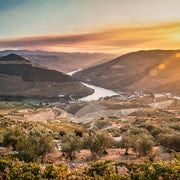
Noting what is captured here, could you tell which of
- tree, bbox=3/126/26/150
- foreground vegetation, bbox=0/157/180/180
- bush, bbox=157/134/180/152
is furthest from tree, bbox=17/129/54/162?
bush, bbox=157/134/180/152

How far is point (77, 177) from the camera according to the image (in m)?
30.4

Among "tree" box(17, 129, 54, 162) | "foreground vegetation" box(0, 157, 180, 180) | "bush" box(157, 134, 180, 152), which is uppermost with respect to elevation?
"foreground vegetation" box(0, 157, 180, 180)

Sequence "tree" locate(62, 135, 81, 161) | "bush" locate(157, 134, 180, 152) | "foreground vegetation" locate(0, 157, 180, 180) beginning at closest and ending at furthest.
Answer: "foreground vegetation" locate(0, 157, 180, 180)
"tree" locate(62, 135, 81, 161)
"bush" locate(157, 134, 180, 152)

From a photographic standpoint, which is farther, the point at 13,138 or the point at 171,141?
the point at 171,141

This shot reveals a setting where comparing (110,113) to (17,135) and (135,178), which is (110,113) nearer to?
(17,135)

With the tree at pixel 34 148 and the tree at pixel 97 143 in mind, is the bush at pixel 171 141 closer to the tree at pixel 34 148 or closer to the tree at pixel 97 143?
the tree at pixel 97 143

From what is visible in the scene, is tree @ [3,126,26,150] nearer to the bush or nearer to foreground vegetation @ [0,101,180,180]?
foreground vegetation @ [0,101,180,180]

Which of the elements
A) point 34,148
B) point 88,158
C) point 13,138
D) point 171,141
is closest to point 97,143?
point 88,158

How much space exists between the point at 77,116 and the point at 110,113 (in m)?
17.6

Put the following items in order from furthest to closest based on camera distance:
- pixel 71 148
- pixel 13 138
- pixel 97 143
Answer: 1. pixel 13 138
2. pixel 97 143
3. pixel 71 148

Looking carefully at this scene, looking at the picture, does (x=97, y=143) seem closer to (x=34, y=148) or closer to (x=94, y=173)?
(x=34, y=148)

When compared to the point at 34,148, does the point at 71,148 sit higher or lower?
lower

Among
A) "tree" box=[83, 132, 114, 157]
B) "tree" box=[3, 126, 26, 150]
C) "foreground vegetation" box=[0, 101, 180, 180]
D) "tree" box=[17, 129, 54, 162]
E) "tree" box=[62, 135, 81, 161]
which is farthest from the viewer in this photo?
"tree" box=[3, 126, 26, 150]

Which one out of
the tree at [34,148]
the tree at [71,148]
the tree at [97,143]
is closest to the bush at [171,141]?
the tree at [97,143]
